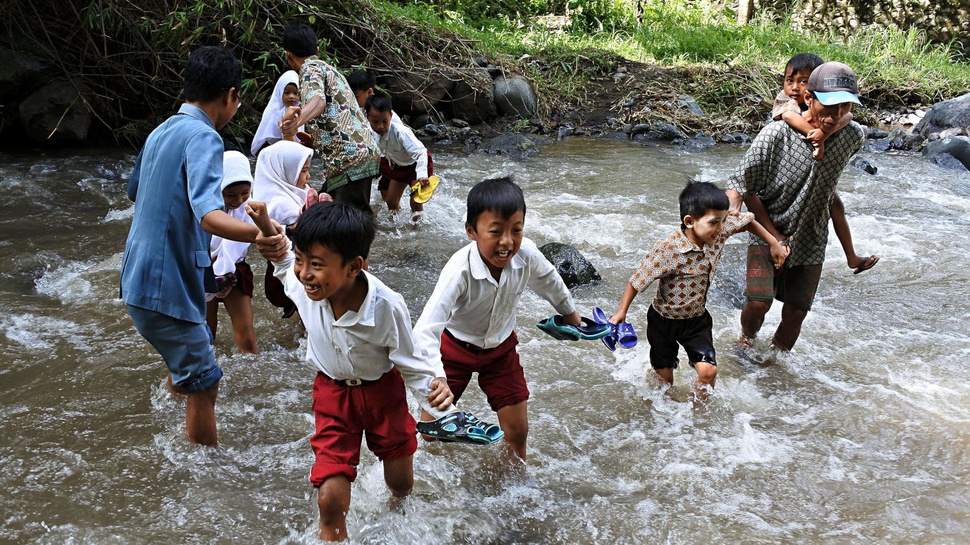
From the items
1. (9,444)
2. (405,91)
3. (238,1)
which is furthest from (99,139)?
(9,444)

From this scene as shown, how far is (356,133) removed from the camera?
5629 millimetres

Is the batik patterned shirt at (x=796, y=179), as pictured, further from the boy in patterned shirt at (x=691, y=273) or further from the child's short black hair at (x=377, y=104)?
the child's short black hair at (x=377, y=104)

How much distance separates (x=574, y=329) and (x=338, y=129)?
9.47 feet

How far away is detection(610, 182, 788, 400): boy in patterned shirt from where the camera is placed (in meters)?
3.84

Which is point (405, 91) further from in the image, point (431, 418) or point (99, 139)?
point (431, 418)

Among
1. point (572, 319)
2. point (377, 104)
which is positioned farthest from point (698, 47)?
point (572, 319)

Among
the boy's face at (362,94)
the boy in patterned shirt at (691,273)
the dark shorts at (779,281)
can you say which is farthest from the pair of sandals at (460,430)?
the boy's face at (362,94)

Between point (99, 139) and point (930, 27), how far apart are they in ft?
47.5

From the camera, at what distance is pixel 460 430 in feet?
8.79

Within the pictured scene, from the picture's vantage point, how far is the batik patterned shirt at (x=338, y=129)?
17.9ft

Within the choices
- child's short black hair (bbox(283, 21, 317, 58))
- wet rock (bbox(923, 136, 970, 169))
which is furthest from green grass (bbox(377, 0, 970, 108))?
child's short black hair (bbox(283, 21, 317, 58))

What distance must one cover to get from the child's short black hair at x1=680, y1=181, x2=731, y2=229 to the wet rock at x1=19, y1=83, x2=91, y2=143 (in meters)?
6.84

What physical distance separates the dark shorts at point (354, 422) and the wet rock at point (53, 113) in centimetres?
679

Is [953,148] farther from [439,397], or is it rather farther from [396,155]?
[439,397]
